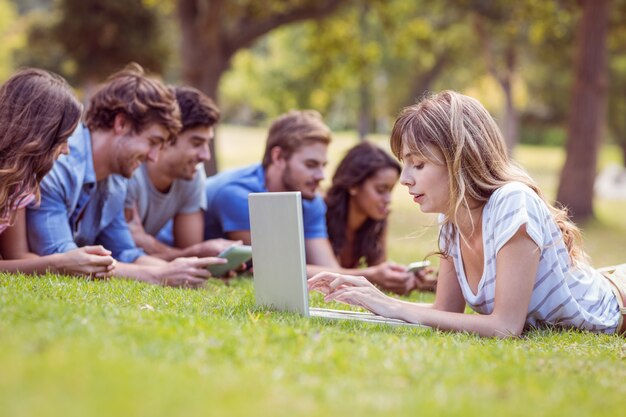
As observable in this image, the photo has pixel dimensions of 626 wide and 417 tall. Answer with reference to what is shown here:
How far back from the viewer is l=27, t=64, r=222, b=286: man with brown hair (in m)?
6.31

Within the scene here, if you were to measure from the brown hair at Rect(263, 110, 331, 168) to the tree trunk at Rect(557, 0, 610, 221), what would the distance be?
510 inches

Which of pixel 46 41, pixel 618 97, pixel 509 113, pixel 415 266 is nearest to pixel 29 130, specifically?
pixel 415 266

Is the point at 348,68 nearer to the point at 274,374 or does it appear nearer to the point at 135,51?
the point at 135,51

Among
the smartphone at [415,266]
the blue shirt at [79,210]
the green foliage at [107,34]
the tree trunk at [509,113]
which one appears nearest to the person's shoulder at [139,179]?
the blue shirt at [79,210]

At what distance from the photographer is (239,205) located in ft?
26.7

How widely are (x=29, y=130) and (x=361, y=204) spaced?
13.6 feet

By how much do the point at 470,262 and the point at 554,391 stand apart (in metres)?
1.86

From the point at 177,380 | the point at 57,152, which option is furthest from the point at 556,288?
the point at 57,152

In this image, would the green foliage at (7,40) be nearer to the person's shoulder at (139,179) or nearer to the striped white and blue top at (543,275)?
the person's shoulder at (139,179)

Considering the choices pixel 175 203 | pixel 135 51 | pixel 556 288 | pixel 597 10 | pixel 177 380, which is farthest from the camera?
pixel 135 51

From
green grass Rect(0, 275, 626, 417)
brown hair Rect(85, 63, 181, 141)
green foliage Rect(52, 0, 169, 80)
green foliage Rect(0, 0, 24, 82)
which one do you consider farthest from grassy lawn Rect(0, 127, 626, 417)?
green foliage Rect(0, 0, 24, 82)

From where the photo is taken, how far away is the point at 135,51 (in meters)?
28.2

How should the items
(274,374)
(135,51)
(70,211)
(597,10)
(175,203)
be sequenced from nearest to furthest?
1. (274,374)
2. (70,211)
3. (175,203)
4. (597,10)
5. (135,51)

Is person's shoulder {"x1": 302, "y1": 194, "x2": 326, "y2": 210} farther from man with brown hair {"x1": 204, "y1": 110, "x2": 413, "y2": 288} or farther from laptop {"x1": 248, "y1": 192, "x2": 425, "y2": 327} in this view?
laptop {"x1": 248, "y1": 192, "x2": 425, "y2": 327}
